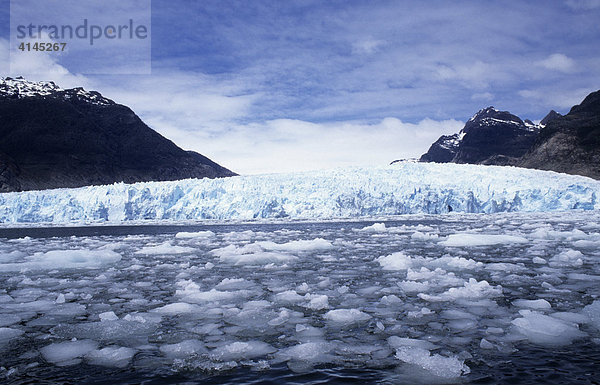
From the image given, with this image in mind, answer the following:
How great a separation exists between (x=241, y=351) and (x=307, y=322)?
72 centimetres

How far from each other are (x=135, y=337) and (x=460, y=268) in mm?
4132

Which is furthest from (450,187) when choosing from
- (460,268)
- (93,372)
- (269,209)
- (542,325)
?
(93,372)

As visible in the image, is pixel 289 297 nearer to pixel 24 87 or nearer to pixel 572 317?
pixel 572 317

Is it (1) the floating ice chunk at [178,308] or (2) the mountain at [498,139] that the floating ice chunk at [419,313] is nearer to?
(1) the floating ice chunk at [178,308]

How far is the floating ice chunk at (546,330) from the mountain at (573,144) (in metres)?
58.6

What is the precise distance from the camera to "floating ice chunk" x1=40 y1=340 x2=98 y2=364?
240cm

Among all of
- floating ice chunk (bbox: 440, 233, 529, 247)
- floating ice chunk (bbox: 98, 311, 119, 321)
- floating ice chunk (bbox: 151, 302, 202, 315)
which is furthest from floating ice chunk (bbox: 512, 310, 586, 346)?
floating ice chunk (bbox: 440, 233, 529, 247)

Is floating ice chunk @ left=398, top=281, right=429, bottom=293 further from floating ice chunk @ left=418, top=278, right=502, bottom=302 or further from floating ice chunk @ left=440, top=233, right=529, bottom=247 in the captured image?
floating ice chunk @ left=440, top=233, right=529, bottom=247

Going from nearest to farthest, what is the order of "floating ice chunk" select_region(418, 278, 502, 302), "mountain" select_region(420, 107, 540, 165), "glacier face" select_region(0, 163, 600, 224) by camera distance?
"floating ice chunk" select_region(418, 278, 502, 302), "glacier face" select_region(0, 163, 600, 224), "mountain" select_region(420, 107, 540, 165)

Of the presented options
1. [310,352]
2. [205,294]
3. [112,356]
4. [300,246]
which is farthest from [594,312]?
[300,246]

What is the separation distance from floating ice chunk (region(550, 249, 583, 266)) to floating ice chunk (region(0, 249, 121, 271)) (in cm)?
667

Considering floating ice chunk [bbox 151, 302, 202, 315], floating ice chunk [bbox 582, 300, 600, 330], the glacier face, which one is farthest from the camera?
the glacier face

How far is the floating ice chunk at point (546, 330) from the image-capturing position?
2.58 metres

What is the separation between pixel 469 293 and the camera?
380 cm
